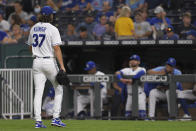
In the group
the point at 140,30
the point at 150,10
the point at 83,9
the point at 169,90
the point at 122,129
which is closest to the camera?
the point at 122,129

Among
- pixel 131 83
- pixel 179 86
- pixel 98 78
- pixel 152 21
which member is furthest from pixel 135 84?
pixel 152 21

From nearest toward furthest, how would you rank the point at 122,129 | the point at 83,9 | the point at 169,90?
Result: the point at 122,129, the point at 169,90, the point at 83,9

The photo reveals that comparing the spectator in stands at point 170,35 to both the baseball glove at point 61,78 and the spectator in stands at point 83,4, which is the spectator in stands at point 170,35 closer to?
the spectator in stands at point 83,4

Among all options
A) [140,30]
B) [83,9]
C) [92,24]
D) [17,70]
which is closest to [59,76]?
[17,70]

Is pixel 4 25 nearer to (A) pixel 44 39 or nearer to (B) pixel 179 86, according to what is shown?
(B) pixel 179 86

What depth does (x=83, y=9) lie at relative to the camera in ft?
51.1

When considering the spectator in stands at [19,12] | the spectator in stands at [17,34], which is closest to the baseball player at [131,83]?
the spectator in stands at [17,34]

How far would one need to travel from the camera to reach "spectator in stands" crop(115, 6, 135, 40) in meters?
13.1

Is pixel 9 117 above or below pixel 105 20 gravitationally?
below

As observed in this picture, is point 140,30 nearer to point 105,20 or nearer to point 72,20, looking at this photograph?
point 105,20

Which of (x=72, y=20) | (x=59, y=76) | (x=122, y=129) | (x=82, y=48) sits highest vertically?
(x=72, y=20)

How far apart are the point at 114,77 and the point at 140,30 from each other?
218 centimetres

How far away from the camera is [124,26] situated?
13117 mm

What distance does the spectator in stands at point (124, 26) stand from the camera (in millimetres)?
13094
